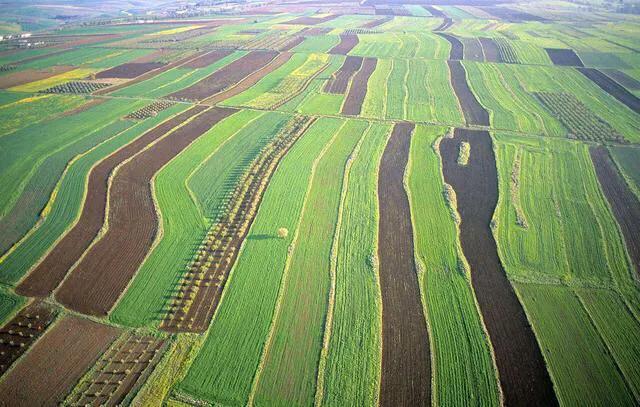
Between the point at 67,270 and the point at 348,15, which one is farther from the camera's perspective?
the point at 348,15

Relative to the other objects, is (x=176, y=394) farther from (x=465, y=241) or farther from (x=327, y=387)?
(x=465, y=241)

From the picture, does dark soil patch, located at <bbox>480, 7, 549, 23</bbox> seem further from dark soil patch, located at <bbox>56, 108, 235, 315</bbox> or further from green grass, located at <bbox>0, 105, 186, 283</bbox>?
green grass, located at <bbox>0, 105, 186, 283</bbox>

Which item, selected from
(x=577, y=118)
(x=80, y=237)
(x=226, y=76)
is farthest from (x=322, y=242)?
(x=226, y=76)

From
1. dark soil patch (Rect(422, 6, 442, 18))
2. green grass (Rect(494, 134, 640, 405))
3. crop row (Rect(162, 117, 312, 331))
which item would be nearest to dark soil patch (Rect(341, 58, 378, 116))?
crop row (Rect(162, 117, 312, 331))

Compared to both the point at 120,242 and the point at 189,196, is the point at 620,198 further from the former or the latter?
the point at 120,242

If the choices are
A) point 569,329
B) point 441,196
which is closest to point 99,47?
point 441,196

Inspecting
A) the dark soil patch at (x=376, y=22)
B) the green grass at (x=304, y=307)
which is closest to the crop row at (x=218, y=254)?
the green grass at (x=304, y=307)
